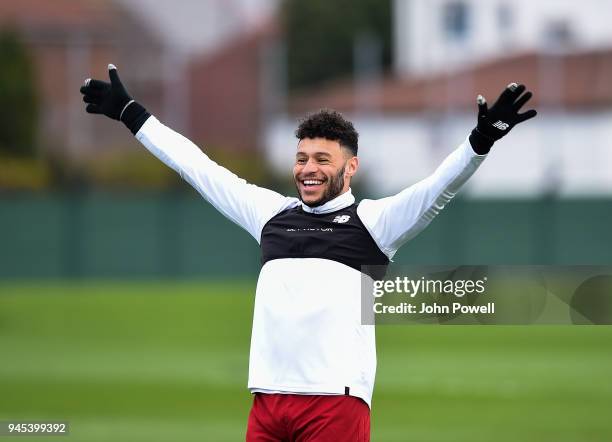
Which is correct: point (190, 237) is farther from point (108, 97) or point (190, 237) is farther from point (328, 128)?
point (328, 128)

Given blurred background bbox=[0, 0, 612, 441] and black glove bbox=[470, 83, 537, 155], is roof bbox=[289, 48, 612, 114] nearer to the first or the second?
blurred background bbox=[0, 0, 612, 441]

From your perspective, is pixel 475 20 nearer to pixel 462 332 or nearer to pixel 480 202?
pixel 480 202

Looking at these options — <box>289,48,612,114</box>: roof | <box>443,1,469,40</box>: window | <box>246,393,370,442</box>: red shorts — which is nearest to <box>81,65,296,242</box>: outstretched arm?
<box>246,393,370,442</box>: red shorts

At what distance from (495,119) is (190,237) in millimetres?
28160

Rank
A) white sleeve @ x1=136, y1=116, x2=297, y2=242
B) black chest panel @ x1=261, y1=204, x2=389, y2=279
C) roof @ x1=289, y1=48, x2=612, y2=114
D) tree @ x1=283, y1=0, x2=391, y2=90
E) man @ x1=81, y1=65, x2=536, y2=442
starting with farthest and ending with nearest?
tree @ x1=283, y1=0, x2=391, y2=90 < roof @ x1=289, y1=48, x2=612, y2=114 < white sleeve @ x1=136, y1=116, x2=297, y2=242 < black chest panel @ x1=261, y1=204, x2=389, y2=279 < man @ x1=81, y1=65, x2=536, y2=442

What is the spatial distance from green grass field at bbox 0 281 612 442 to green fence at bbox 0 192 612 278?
5.75 metres

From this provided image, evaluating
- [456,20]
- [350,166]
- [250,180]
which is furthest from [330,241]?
[456,20]

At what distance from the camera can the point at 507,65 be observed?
191ft

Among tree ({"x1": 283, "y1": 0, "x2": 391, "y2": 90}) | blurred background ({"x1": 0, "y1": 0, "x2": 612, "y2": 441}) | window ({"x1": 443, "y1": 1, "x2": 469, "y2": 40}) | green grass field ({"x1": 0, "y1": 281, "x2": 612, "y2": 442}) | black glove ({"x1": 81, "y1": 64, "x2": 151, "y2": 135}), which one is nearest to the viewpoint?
black glove ({"x1": 81, "y1": 64, "x2": 151, "y2": 135})

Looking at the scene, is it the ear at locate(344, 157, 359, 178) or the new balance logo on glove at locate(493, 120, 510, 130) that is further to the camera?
the ear at locate(344, 157, 359, 178)

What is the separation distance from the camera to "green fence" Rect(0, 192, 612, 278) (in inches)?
1278

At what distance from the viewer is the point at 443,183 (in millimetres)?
5641

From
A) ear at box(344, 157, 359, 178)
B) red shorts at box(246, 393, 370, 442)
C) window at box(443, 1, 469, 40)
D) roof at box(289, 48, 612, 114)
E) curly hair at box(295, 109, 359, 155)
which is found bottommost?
red shorts at box(246, 393, 370, 442)

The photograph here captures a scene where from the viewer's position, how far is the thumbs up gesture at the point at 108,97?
6.41 m
